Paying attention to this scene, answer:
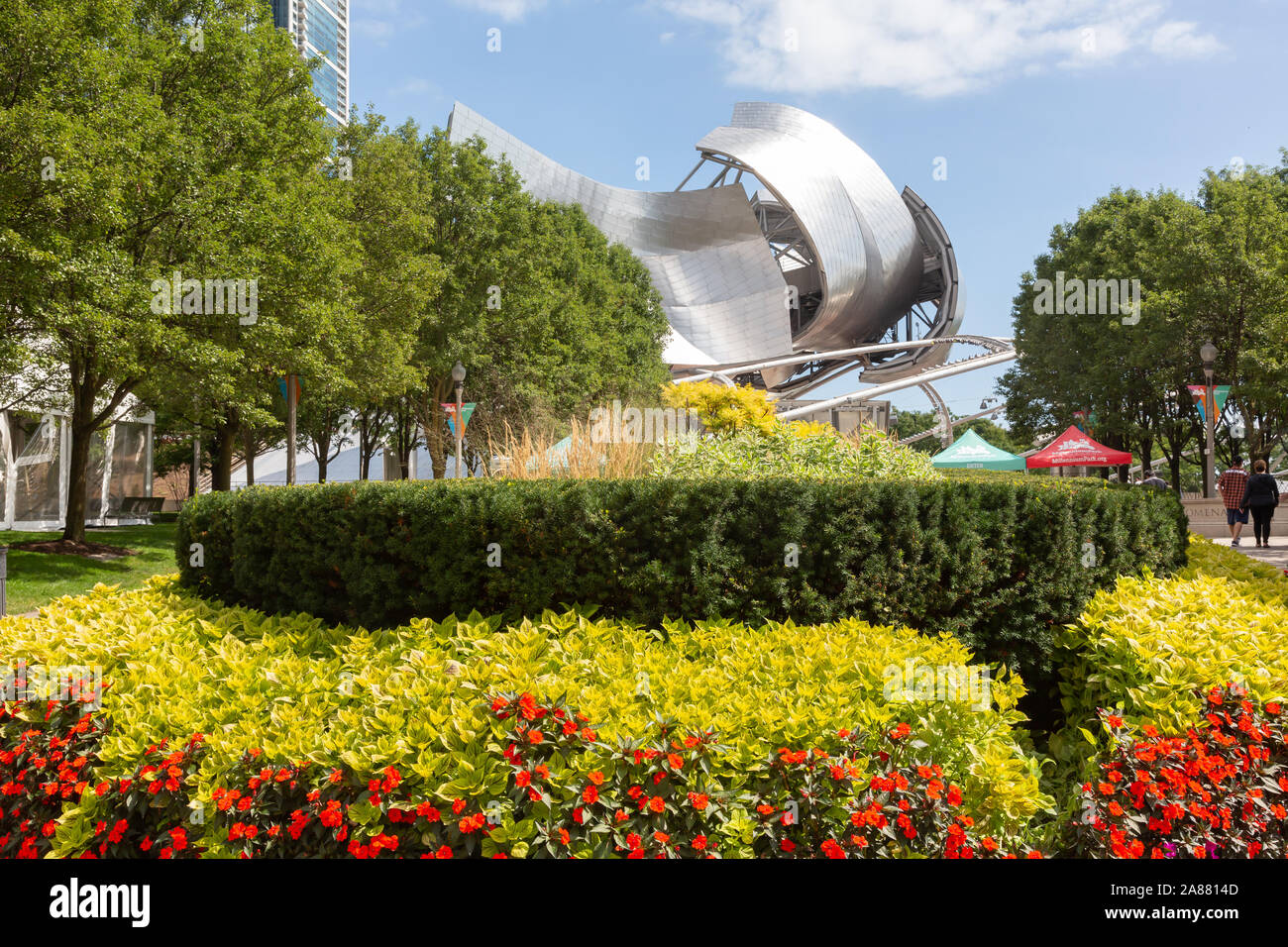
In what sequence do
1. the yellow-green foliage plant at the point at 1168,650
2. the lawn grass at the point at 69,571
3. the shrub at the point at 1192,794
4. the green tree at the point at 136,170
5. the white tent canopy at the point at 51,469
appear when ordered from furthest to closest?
the white tent canopy at the point at 51,469, the green tree at the point at 136,170, the lawn grass at the point at 69,571, the yellow-green foliage plant at the point at 1168,650, the shrub at the point at 1192,794

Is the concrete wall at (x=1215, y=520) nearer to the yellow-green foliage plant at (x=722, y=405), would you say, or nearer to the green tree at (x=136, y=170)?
the yellow-green foliage plant at (x=722, y=405)

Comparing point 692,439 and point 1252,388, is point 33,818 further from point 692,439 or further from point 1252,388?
point 1252,388

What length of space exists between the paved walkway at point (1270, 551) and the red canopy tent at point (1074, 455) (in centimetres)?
391

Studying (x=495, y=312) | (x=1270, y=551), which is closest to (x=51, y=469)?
(x=495, y=312)

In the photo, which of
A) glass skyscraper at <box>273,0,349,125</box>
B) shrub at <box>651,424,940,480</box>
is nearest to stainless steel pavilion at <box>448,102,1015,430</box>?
shrub at <box>651,424,940,480</box>

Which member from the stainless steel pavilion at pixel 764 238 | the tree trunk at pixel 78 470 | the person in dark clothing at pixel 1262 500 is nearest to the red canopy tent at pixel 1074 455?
the person in dark clothing at pixel 1262 500

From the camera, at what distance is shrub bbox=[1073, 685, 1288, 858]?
3182 millimetres

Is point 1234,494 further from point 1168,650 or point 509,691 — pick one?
point 509,691

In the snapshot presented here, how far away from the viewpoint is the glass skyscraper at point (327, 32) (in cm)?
14889

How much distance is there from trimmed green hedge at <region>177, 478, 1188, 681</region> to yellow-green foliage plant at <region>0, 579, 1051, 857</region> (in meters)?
0.22

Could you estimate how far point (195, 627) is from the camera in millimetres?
5262

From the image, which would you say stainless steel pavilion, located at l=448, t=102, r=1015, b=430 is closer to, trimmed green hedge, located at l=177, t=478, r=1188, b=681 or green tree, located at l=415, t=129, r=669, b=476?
green tree, located at l=415, t=129, r=669, b=476

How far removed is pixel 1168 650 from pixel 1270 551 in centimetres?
1566

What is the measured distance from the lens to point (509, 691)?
137 inches
